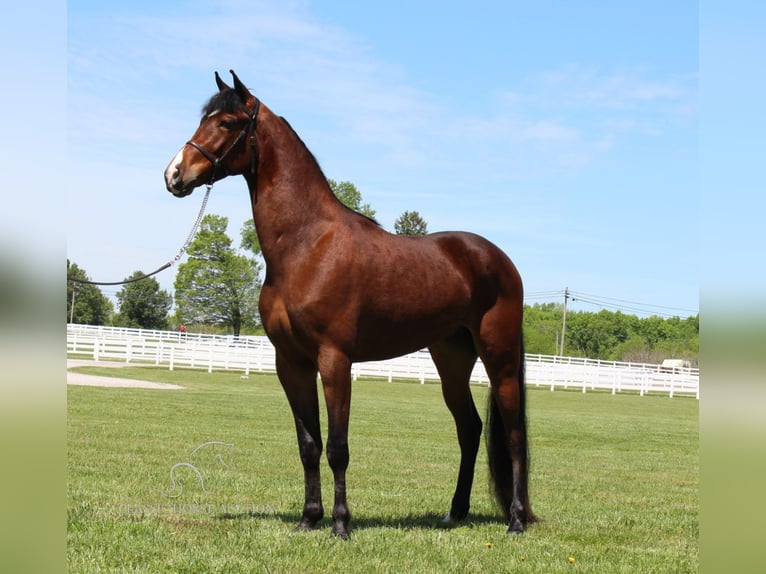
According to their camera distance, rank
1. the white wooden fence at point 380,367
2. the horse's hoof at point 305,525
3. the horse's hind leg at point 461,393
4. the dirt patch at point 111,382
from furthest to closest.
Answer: the white wooden fence at point 380,367 → the dirt patch at point 111,382 → the horse's hind leg at point 461,393 → the horse's hoof at point 305,525

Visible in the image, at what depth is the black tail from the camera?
6656mm

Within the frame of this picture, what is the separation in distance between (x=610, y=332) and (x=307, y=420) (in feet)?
322

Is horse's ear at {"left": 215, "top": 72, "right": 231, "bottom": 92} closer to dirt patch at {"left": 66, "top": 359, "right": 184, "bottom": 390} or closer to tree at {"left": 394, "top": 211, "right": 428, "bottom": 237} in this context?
dirt patch at {"left": 66, "top": 359, "right": 184, "bottom": 390}

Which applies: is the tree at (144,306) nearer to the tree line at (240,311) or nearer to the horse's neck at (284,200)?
the tree line at (240,311)

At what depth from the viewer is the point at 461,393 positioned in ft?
22.3

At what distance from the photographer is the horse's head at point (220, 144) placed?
216 inches

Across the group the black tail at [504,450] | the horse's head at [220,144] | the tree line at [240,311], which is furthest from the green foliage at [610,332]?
the horse's head at [220,144]

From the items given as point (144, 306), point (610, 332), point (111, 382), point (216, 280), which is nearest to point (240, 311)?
point (216, 280)

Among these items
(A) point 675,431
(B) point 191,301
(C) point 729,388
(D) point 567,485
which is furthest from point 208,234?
(C) point 729,388

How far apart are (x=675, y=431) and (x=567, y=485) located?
11.4m

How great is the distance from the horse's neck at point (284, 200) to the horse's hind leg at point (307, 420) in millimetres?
822

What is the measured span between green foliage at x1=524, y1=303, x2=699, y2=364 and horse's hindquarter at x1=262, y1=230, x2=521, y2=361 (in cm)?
8022

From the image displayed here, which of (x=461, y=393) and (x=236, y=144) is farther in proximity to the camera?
(x=461, y=393)

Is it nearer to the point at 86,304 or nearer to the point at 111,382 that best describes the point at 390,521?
the point at 111,382
